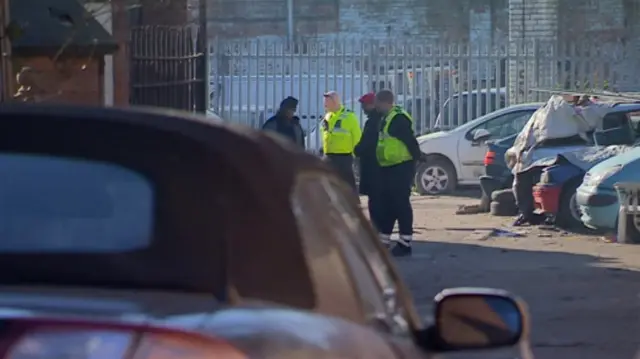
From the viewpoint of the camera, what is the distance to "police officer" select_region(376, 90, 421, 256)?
14.4 m

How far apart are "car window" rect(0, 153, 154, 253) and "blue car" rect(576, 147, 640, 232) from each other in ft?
44.6

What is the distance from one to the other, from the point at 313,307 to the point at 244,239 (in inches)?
7.6

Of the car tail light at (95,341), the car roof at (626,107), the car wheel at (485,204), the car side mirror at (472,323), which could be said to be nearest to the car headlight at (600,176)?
the car roof at (626,107)

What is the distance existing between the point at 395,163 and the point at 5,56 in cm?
619

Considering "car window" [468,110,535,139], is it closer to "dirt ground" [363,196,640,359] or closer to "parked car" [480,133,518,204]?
"parked car" [480,133,518,204]

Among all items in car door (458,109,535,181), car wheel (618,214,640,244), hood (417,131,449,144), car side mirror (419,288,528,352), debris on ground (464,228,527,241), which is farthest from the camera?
hood (417,131,449,144)

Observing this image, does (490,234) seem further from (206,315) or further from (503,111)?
(206,315)

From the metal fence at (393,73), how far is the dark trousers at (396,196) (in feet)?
34.7

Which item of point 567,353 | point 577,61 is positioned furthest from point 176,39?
point 577,61

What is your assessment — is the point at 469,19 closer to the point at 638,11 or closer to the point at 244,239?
the point at 638,11

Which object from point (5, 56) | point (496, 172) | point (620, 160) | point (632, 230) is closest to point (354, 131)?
point (620, 160)

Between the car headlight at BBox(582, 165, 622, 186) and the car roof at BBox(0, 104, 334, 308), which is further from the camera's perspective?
the car headlight at BBox(582, 165, 622, 186)

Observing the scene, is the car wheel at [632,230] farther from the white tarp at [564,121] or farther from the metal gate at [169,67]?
the metal gate at [169,67]

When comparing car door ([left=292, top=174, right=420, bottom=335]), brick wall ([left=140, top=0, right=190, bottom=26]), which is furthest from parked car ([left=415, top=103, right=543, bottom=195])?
car door ([left=292, top=174, right=420, bottom=335])
